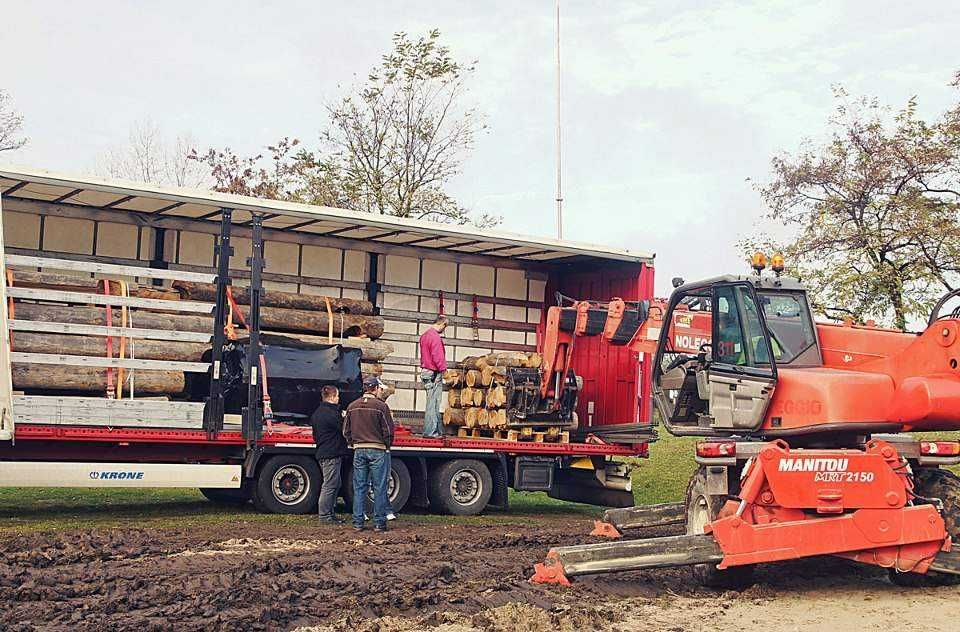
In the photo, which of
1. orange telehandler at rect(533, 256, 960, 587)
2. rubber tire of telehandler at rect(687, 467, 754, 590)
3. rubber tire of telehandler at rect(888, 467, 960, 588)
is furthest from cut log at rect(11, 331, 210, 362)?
rubber tire of telehandler at rect(888, 467, 960, 588)

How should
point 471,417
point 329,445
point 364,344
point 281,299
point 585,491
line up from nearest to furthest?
1. point 329,445
2. point 281,299
3. point 364,344
4. point 585,491
5. point 471,417

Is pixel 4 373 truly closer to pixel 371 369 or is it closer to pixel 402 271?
pixel 371 369

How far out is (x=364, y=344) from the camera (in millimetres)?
15906

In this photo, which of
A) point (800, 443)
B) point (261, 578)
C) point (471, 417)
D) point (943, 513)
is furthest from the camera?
point (471, 417)

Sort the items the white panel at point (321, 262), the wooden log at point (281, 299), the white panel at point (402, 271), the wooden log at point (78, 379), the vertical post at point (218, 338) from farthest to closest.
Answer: the white panel at point (402, 271) < the white panel at point (321, 262) < the wooden log at point (281, 299) < the vertical post at point (218, 338) < the wooden log at point (78, 379)

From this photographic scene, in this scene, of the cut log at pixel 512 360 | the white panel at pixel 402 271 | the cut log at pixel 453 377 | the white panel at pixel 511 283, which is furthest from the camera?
the white panel at pixel 511 283

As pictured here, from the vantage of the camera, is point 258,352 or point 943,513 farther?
point 258,352

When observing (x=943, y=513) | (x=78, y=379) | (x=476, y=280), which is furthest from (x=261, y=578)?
(x=476, y=280)

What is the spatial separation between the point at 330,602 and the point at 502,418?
7352 mm

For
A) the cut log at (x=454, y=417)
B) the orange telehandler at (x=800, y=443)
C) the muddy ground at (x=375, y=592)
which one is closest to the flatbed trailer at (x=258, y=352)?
the cut log at (x=454, y=417)

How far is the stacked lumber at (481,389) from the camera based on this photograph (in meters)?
16.0

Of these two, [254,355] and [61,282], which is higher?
[61,282]

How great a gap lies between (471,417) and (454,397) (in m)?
0.60

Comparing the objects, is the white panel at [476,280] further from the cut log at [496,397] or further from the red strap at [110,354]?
the red strap at [110,354]
